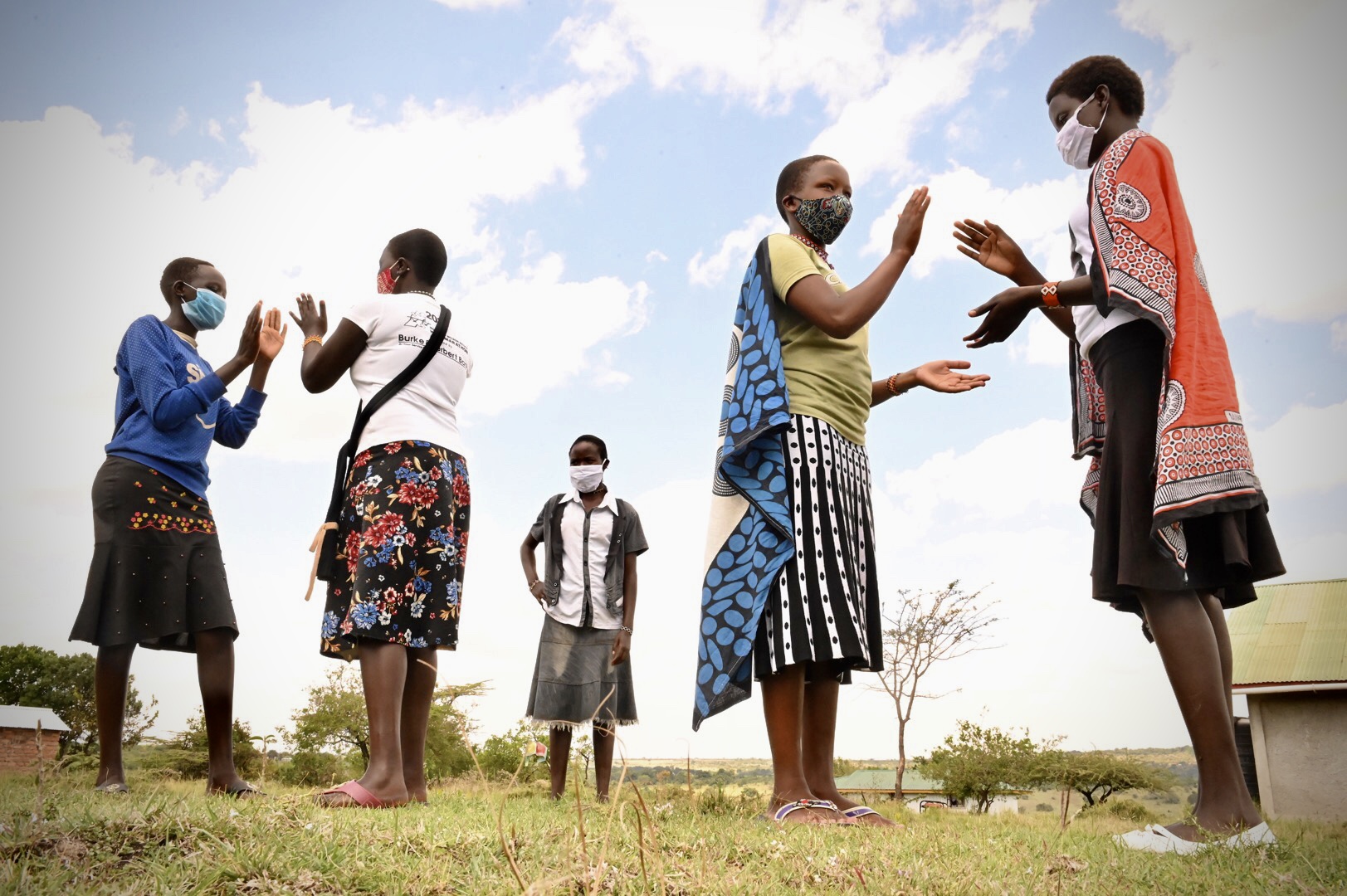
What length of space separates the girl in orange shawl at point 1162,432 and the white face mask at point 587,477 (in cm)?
396

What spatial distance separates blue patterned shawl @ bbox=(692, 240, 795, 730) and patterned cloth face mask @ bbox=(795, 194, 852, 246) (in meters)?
0.28

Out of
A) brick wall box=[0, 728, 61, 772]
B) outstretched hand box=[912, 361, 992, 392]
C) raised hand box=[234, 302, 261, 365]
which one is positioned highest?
raised hand box=[234, 302, 261, 365]

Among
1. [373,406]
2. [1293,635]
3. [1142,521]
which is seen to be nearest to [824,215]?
[1142,521]

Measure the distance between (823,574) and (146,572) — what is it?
3241 millimetres

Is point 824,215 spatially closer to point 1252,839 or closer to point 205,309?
point 1252,839

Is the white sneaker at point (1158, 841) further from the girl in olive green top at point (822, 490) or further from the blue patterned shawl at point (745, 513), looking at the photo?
the blue patterned shawl at point (745, 513)

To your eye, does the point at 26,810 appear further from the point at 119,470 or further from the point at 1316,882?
the point at 1316,882

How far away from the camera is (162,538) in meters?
4.69

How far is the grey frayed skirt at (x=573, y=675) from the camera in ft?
22.2

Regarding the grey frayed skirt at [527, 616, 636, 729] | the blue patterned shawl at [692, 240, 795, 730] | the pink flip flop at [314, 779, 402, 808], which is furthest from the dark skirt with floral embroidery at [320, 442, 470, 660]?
the grey frayed skirt at [527, 616, 636, 729]

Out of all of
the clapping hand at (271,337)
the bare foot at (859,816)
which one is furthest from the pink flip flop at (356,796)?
the clapping hand at (271,337)

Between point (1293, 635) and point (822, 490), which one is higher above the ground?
point (1293, 635)

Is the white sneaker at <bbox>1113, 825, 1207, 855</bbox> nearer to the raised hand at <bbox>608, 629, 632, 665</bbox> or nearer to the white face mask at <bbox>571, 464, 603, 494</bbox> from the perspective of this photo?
the raised hand at <bbox>608, 629, 632, 665</bbox>

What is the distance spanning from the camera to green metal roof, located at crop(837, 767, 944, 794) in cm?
2011
